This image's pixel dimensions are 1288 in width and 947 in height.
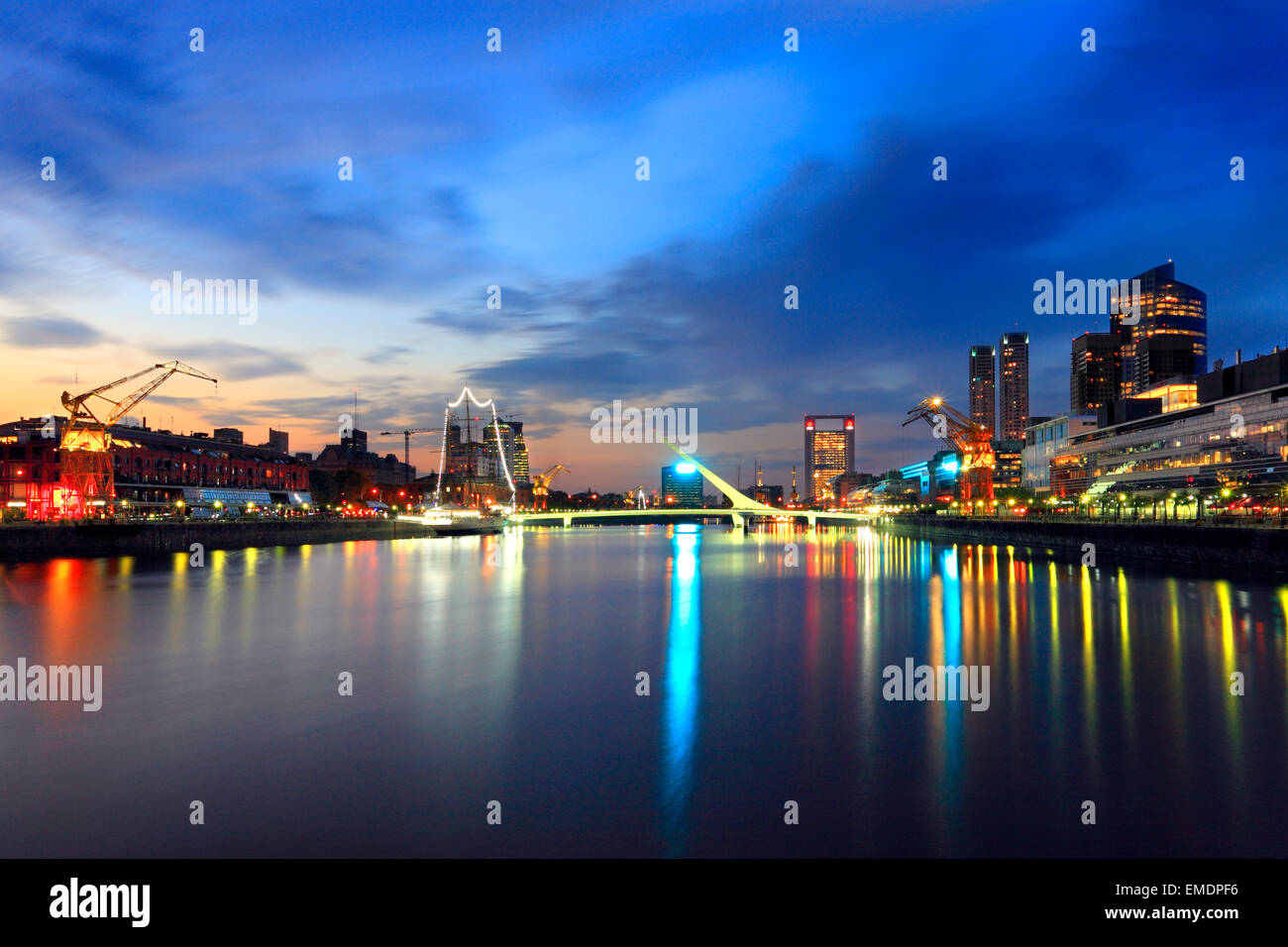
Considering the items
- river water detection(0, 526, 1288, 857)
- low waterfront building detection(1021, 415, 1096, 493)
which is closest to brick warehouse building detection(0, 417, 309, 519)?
river water detection(0, 526, 1288, 857)

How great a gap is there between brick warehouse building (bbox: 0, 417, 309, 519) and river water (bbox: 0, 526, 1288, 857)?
2732 inches

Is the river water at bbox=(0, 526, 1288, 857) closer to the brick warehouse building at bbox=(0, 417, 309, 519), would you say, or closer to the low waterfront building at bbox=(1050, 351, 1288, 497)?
the low waterfront building at bbox=(1050, 351, 1288, 497)

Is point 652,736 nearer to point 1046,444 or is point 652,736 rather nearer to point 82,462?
point 82,462

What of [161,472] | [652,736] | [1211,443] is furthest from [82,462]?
[1211,443]

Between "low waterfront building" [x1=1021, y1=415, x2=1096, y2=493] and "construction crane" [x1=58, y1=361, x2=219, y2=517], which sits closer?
"construction crane" [x1=58, y1=361, x2=219, y2=517]

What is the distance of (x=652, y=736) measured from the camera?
12773mm

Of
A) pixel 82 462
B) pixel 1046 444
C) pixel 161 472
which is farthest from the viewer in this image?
pixel 1046 444

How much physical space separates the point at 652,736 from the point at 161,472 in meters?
117

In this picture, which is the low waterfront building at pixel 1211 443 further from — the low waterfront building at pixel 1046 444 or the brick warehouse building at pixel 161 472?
the brick warehouse building at pixel 161 472

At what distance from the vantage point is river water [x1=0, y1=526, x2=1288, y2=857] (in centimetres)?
884

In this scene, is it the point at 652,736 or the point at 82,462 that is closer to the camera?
the point at 652,736

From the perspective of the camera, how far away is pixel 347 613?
29578mm
